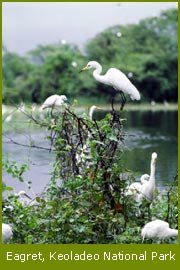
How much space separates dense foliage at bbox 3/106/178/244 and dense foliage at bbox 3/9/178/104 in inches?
1180

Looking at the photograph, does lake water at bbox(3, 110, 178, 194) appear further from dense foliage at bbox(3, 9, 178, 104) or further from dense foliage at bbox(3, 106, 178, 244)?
dense foliage at bbox(3, 9, 178, 104)

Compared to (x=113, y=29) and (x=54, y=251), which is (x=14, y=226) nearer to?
(x=54, y=251)

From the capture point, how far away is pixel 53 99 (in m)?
7.10

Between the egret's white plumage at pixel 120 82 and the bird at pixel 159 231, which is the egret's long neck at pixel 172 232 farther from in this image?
the egret's white plumage at pixel 120 82

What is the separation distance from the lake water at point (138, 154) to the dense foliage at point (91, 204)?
8.3 inches

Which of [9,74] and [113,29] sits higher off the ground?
[113,29]

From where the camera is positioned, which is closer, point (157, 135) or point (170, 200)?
point (170, 200)

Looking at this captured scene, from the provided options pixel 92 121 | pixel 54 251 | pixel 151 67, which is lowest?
pixel 54 251

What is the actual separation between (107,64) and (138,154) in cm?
2771

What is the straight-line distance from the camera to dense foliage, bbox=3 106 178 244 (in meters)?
4.74

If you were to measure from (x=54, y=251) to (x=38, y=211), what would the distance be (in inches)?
49.4

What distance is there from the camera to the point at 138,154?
13.6 m

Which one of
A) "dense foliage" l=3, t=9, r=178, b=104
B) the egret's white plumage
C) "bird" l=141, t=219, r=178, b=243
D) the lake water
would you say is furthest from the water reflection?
"dense foliage" l=3, t=9, r=178, b=104

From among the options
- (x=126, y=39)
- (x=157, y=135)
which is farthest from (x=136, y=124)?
(x=126, y=39)
